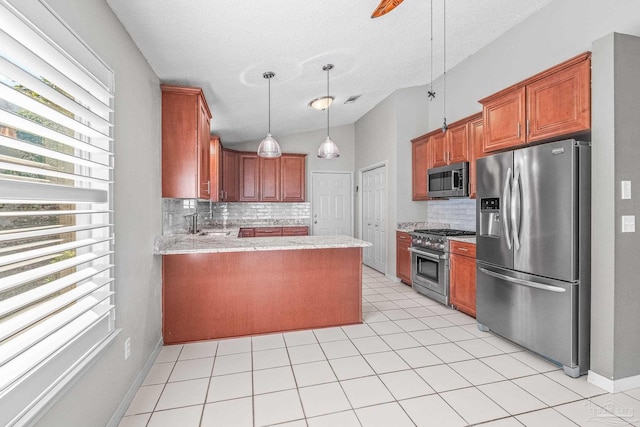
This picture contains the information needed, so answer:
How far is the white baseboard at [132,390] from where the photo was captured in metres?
1.82

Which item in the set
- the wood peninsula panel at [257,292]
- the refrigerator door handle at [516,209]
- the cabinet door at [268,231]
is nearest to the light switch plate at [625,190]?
the refrigerator door handle at [516,209]

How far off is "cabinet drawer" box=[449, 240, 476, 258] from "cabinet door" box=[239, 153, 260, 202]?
3883 mm

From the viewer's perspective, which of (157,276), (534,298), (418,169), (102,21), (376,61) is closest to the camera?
(102,21)

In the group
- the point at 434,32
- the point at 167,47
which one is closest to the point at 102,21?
the point at 167,47

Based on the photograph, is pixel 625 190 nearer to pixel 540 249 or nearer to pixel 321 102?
pixel 540 249

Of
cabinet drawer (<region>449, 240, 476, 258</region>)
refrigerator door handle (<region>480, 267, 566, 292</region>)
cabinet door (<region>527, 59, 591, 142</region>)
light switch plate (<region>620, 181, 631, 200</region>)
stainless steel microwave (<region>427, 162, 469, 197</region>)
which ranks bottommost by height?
refrigerator door handle (<region>480, 267, 566, 292</region>)

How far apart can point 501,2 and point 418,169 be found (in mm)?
2355

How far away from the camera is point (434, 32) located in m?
3.30

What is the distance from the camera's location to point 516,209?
268 centimetres

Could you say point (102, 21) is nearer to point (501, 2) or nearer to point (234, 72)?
point (234, 72)

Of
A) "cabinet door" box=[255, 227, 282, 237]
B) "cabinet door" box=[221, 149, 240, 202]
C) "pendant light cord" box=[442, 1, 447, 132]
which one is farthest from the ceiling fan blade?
"cabinet door" box=[255, 227, 282, 237]

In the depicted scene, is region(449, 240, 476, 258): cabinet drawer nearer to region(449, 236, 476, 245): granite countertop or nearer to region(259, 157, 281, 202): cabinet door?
→ region(449, 236, 476, 245): granite countertop

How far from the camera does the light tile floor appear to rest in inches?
74.9

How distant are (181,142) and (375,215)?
3933 mm
